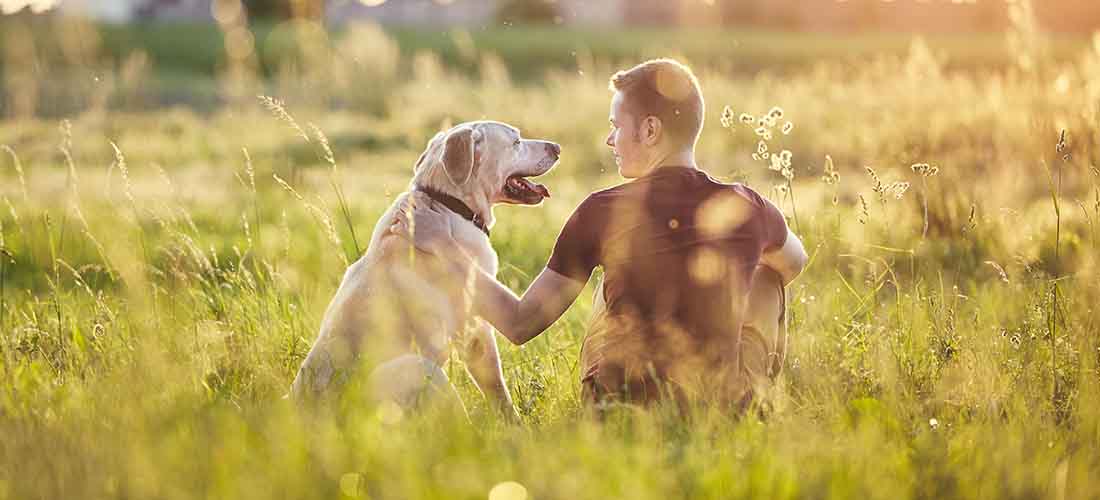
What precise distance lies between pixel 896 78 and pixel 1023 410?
1242 centimetres

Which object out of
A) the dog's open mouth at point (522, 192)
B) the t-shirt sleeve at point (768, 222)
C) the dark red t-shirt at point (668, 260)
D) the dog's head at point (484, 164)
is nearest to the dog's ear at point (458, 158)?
the dog's head at point (484, 164)

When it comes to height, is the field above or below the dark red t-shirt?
below

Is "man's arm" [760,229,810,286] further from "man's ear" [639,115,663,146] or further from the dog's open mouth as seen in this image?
the dog's open mouth

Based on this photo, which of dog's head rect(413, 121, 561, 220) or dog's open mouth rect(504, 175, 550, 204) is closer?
dog's head rect(413, 121, 561, 220)

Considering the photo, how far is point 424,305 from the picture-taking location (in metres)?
4.31

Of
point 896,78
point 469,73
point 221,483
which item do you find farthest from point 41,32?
point 221,483

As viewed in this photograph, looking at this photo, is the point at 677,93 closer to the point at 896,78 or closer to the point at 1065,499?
the point at 1065,499

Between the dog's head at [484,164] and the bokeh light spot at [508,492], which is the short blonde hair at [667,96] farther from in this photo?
the bokeh light spot at [508,492]

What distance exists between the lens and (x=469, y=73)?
3425 cm

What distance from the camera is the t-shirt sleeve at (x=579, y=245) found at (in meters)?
3.90

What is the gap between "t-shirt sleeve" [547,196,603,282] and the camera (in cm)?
390

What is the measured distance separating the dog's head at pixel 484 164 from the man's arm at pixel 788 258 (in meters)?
1.20

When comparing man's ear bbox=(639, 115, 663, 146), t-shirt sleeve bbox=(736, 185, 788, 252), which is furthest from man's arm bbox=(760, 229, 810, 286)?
man's ear bbox=(639, 115, 663, 146)

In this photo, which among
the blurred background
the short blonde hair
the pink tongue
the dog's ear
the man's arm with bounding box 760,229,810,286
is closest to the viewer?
the short blonde hair
